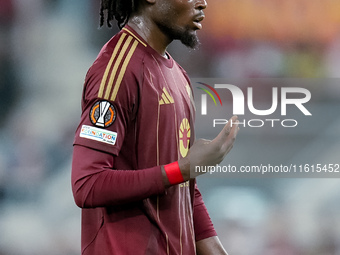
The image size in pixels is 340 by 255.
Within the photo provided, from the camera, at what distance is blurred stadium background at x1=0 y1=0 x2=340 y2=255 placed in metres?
3.90

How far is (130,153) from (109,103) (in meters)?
0.18

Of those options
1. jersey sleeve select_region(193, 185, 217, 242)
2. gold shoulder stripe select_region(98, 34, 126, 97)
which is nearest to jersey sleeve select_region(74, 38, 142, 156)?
gold shoulder stripe select_region(98, 34, 126, 97)

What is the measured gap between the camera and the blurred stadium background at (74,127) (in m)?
3.90

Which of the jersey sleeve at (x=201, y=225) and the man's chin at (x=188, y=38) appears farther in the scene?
the jersey sleeve at (x=201, y=225)

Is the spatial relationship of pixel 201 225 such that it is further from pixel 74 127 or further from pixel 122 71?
pixel 74 127

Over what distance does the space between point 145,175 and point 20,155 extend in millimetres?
2437

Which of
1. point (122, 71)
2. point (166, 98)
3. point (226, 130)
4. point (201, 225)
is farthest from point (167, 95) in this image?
point (201, 225)

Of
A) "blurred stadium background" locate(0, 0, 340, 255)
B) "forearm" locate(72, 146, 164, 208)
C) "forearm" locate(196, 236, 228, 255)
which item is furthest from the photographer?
→ "blurred stadium background" locate(0, 0, 340, 255)

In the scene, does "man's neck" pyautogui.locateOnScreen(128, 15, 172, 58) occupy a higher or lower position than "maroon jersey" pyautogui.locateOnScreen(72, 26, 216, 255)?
higher

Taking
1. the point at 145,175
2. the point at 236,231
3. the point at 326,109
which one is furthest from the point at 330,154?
the point at 145,175

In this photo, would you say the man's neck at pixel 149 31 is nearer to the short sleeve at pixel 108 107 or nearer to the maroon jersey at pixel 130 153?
the maroon jersey at pixel 130 153

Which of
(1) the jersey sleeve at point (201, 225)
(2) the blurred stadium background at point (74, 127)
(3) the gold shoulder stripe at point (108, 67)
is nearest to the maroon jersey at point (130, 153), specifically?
(3) the gold shoulder stripe at point (108, 67)

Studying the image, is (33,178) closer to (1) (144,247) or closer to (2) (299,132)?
(2) (299,132)

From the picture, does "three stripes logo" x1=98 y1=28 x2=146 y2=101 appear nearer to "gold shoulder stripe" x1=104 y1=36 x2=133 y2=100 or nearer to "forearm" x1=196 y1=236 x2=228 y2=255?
"gold shoulder stripe" x1=104 y1=36 x2=133 y2=100
